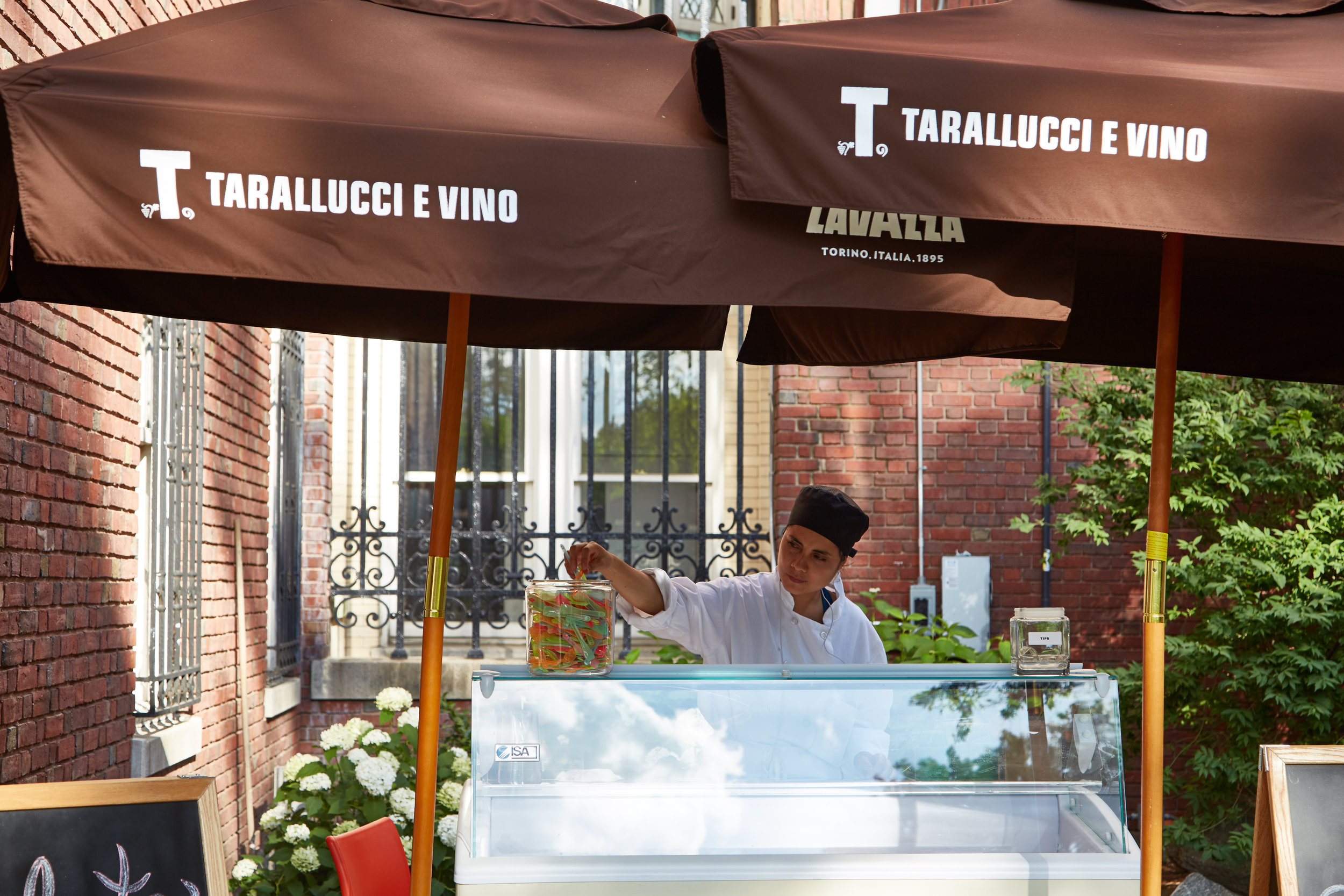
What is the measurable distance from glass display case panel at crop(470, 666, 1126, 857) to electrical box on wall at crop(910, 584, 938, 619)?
4116 mm

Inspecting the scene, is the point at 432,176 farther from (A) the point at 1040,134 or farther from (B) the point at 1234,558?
(B) the point at 1234,558

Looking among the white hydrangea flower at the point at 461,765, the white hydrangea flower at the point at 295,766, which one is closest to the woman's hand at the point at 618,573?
the white hydrangea flower at the point at 461,765

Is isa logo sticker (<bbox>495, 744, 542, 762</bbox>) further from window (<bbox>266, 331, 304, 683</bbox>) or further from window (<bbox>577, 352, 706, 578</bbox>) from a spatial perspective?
window (<bbox>577, 352, 706, 578</bbox>)

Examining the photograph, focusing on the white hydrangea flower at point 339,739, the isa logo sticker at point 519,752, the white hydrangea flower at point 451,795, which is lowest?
the white hydrangea flower at point 451,795

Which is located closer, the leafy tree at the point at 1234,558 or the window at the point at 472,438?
the leafy tree at the point at 1234,558

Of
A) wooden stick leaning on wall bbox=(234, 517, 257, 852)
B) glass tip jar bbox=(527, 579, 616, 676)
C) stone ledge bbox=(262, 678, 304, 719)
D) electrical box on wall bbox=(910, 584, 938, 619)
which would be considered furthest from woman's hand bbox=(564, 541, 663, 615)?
stone ledge bbox=(262, 678, 304, 719)

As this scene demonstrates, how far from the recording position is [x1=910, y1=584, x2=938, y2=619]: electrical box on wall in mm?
6637

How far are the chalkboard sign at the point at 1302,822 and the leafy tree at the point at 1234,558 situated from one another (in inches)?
121

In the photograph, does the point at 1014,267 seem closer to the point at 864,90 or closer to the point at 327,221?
the point at 864,90

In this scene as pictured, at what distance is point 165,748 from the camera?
15.4 feet

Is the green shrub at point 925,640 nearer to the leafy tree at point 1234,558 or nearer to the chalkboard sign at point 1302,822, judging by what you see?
the leafy tree at point 1234,558

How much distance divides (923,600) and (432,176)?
518 cm

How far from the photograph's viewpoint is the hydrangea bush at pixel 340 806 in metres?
4.15

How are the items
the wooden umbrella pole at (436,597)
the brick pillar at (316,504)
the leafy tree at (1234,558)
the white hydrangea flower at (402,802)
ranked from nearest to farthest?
1. the wooden umbrella pole at (436,597)
2. the white hydrangea flower at (402,802)
3. the leafy tree at (1234,558)
4. the brick pillar at (316,504)
